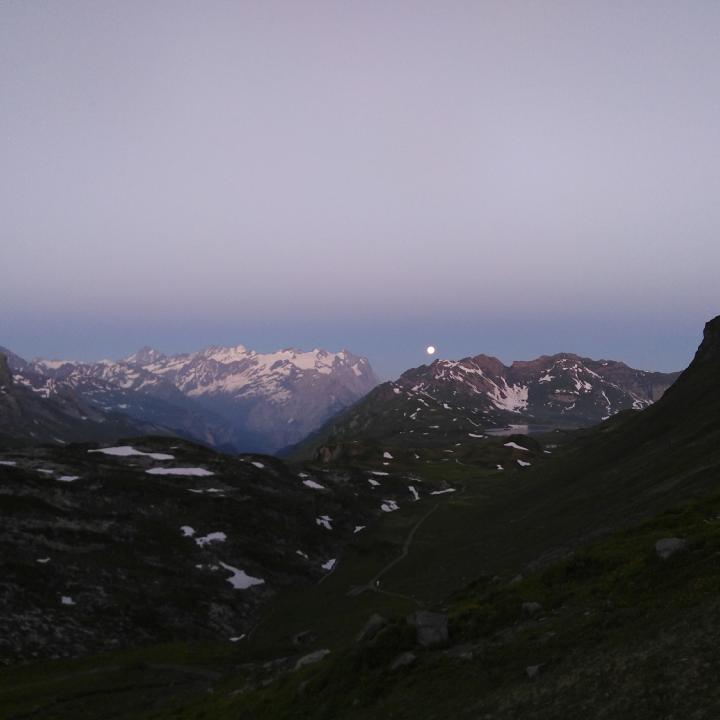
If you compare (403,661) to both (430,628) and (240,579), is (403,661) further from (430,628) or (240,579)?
(240,579)

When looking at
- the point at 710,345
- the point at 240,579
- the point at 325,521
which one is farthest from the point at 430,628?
the point at 710,345

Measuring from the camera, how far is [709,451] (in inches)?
2751

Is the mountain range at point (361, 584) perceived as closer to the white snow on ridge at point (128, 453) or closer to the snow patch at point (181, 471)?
the white snow on ridge at point (128, 453)

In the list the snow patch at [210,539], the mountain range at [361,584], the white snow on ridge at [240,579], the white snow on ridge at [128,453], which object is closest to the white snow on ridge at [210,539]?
the snow patch at [210,539]

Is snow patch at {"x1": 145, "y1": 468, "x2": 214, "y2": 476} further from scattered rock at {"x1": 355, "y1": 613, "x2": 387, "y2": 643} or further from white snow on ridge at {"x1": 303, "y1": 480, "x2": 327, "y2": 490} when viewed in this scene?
scattered rock at {"x1": 355, "y1": 613, "x2": 387, "y2": 643}

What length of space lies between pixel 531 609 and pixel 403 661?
21.7 feet

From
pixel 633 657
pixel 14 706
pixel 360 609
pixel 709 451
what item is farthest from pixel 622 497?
pixel 14 706

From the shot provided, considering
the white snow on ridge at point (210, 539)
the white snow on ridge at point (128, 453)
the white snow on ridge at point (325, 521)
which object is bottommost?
the white snow on ridge at point (325, 521)

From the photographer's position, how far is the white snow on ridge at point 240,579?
80.6 metres

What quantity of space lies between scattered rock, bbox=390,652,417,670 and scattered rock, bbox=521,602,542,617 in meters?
5.79

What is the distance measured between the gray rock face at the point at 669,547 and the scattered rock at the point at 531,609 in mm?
6086

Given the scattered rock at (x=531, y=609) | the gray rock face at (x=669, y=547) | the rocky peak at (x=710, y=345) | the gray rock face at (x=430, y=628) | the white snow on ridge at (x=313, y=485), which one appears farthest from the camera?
the white snow on ridge at (x=313, y=485)

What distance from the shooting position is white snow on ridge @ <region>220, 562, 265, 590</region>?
8058 centimetres

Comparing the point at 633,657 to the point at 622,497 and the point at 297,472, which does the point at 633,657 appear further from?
the point at 297,472
